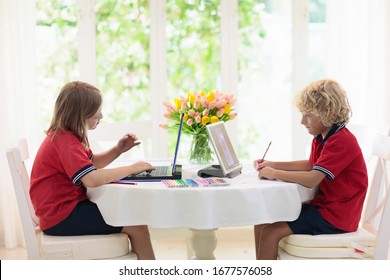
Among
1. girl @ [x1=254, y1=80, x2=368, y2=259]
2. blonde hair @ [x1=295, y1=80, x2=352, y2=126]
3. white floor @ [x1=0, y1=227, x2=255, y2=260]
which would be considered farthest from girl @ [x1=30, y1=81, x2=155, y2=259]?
white floor @ [x1=0, y1=227, x2=255, y2=260]

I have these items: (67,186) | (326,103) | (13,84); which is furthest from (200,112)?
(13,84)

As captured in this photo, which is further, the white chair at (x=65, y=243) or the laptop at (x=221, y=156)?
the laptop at (x=221, y=156)

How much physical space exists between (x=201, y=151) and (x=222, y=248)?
154cm

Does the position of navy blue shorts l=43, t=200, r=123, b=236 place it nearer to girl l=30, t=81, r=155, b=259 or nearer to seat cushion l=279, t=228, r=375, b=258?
girl l=30, t=81, r=155, b=259

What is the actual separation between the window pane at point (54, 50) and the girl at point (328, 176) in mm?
2194

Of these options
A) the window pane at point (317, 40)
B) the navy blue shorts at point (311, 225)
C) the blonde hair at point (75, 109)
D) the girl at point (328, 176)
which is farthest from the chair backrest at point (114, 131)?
the window pane at point (317, 40)

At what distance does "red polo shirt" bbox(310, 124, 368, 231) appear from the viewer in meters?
2.65

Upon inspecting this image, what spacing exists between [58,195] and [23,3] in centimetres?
201

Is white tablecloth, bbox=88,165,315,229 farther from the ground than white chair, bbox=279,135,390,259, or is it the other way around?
white tablecloth, bbox=88,165,315,229

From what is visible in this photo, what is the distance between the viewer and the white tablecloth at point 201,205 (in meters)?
2.48

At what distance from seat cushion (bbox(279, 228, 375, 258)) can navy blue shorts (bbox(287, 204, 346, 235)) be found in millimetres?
34

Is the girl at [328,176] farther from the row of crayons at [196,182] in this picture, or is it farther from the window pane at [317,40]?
the window pane at [317,40]
